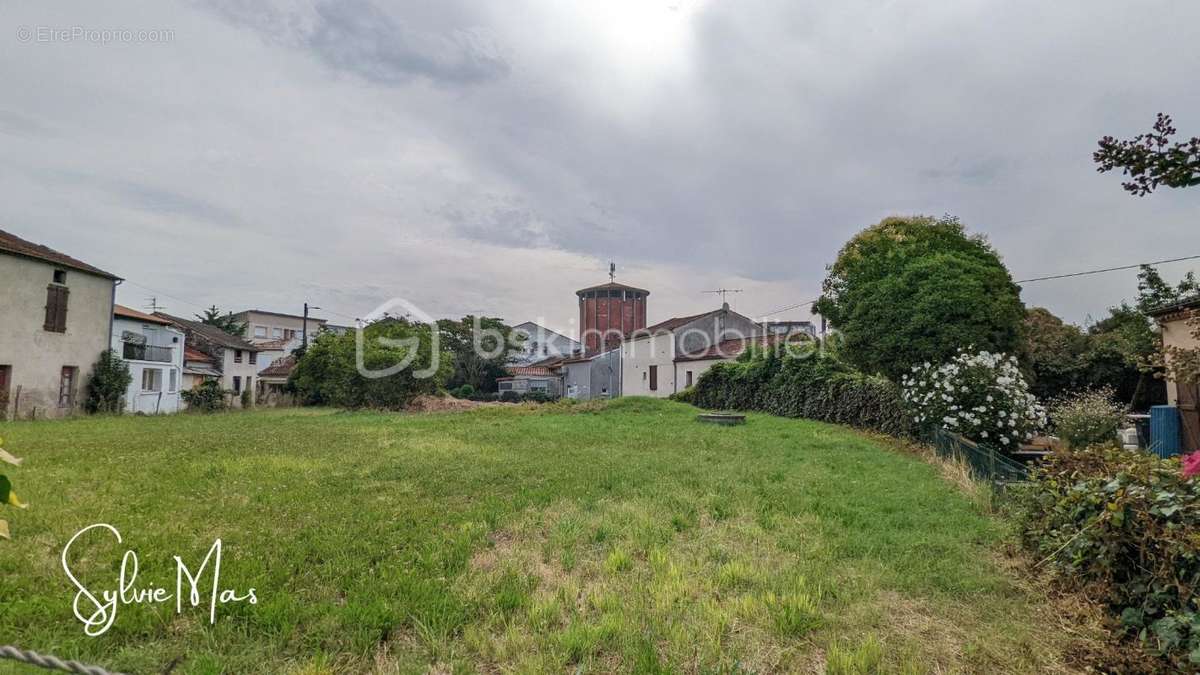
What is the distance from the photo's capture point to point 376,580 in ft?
11.8

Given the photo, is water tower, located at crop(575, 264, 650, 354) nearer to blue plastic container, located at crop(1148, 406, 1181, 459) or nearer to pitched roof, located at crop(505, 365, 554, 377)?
pitched roof, located at crop(505, 365, 554, 377)

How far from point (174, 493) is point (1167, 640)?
805 centimetres

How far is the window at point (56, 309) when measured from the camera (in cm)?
1794

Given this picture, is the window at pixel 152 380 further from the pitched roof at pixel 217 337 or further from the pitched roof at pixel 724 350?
the pitched roof at pixel 724 350

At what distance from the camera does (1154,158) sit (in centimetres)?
203

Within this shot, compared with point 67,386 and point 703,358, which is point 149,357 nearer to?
point 67,386

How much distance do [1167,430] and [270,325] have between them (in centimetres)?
5823

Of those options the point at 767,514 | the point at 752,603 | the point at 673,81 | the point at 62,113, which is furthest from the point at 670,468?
the point at 62,113

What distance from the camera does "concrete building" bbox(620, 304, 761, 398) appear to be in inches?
1188

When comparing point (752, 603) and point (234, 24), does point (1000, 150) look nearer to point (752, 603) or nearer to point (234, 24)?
point (752, 603)

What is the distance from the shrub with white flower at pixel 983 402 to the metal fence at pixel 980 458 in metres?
0.40

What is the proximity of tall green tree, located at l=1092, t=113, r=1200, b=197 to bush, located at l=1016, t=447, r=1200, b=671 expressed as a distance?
185 centimetres

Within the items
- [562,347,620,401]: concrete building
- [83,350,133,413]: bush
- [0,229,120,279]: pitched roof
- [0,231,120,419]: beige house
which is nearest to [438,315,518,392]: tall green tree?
[562,347,620,401]: concrete building

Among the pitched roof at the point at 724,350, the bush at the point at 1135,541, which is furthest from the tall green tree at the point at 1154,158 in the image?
the pitched roof at the point at 724,350
